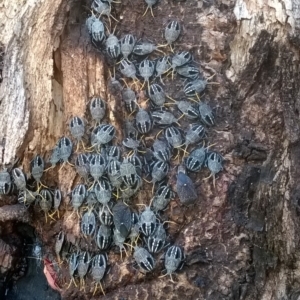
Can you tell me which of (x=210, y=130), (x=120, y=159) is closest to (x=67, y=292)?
(x=120, y=159)

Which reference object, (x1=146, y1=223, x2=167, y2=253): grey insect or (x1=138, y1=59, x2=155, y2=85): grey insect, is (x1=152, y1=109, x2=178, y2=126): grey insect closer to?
(x1=138, y1=59, x2=155, y2=85): grey insect

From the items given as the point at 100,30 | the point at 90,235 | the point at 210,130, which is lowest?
the point at 90,235

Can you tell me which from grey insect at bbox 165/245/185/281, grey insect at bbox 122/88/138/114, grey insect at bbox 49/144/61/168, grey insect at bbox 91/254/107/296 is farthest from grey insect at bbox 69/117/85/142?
grey insect at bbox 165/245/185/281

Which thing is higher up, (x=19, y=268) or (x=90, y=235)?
(x=90, y=235)

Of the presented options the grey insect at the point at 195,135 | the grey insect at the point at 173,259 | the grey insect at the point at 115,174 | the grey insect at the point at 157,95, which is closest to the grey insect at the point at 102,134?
the grey insect at the point at 115,174

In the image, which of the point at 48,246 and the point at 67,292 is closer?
the point at 67,292

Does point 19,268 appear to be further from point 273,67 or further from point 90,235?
point 273,67
